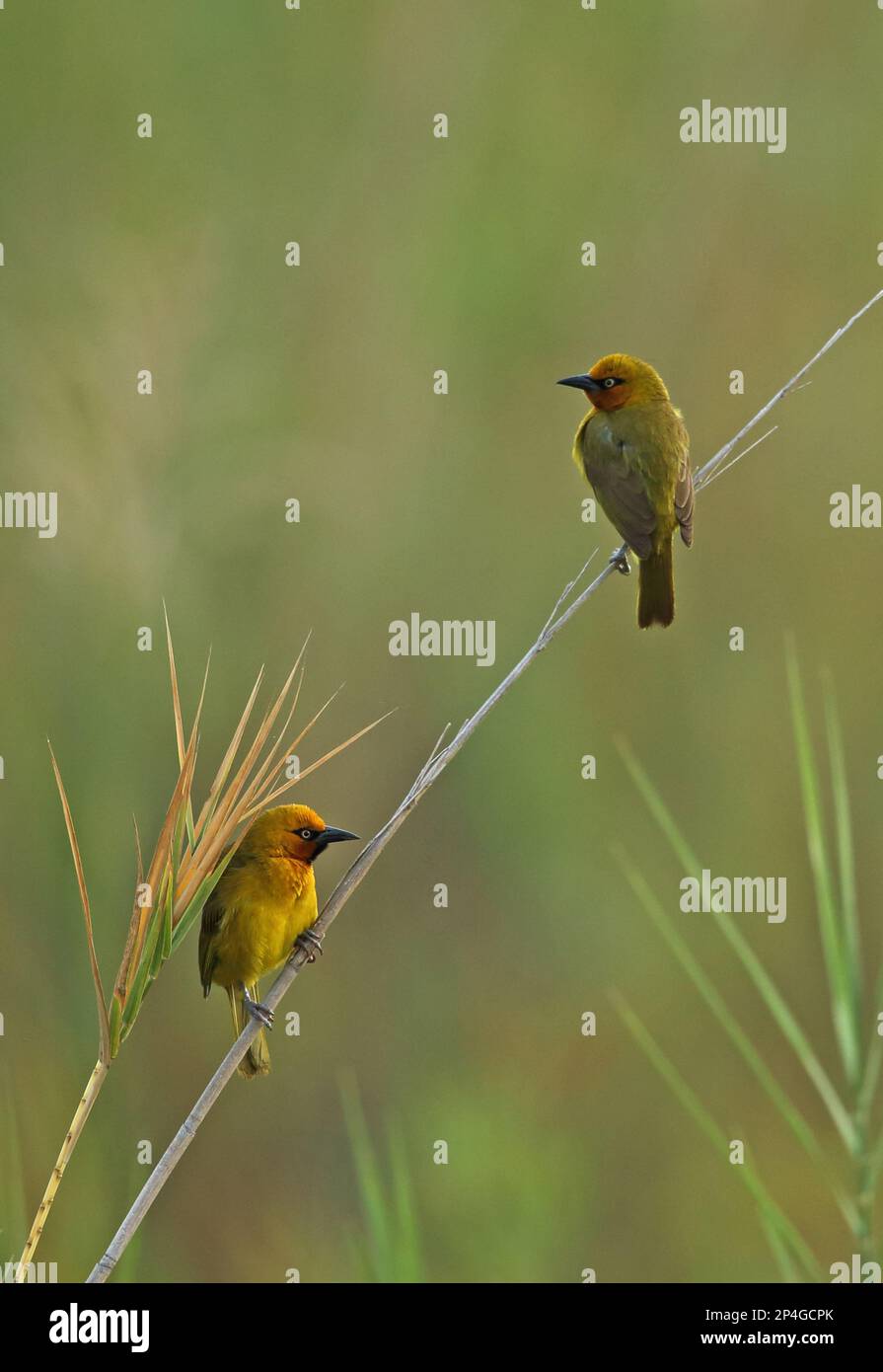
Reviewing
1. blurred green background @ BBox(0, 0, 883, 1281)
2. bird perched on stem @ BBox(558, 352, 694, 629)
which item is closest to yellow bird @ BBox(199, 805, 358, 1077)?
bird perched on stem @ BBox(558, 352, 694, 629)

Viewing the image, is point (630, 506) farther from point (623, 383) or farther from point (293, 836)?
point (293, 836)

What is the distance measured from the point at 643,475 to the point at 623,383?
16.0 inches

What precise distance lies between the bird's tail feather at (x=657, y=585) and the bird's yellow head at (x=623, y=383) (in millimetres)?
560

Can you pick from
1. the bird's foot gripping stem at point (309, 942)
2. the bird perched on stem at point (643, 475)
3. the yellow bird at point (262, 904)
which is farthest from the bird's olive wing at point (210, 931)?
the bird perched on stem at point (643, 475)

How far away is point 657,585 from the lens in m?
5.07

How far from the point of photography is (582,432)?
536cm

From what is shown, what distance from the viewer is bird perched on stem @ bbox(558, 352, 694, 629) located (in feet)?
16.5

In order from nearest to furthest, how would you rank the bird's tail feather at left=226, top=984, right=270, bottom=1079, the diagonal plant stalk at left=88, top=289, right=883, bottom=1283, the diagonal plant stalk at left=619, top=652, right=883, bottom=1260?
the diagonal plant stalk at left=619, top=652, right=883, bottom=1260
the diagonal plant stalk at left=88, top=289, right=883, bottom=1283
the bird's tail feather at left=226, top=984, right=270, bottom=1079

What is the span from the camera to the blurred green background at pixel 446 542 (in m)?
6.36

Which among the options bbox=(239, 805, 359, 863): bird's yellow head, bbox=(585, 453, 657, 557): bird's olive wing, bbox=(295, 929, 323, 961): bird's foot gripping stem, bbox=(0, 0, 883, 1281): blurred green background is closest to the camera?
bbox=(295, 929, 323, 961): bird's foot gripping stem

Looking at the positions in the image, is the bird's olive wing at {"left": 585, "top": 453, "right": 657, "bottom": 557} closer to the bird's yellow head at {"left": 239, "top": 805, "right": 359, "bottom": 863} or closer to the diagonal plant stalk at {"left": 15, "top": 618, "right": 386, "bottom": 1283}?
the bird's yellow head at {"left": 239, "top": 805, "right": 359, "bottom": 863}

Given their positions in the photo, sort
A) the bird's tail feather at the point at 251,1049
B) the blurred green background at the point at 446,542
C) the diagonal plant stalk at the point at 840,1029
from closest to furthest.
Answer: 1. the diagonal plant stalk at the point at 840,1029
2. the bird's tail feather at the point at 251,1049
3. the blurred green background at the point at 446,542

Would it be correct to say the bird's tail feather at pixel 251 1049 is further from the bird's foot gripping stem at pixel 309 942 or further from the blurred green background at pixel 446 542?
the blurred green background at pixel 446 542
